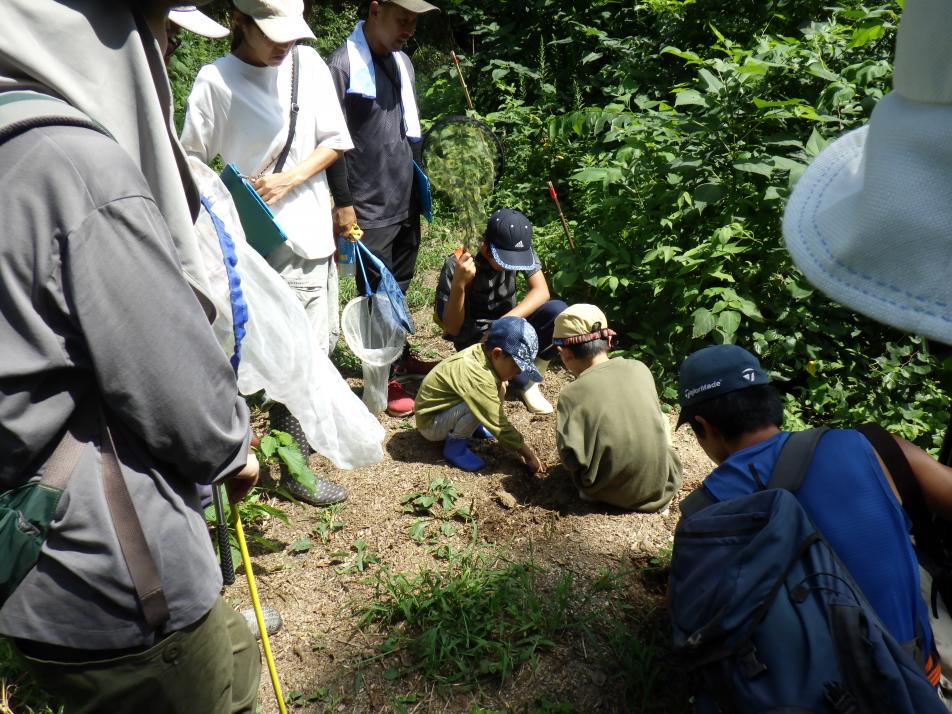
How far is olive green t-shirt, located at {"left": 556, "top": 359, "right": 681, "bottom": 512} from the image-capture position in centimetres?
336

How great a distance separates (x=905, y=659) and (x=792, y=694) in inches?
9.8

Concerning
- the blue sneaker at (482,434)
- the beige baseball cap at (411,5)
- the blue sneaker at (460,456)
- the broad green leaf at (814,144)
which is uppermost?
the beige baseball cap at (411,5)

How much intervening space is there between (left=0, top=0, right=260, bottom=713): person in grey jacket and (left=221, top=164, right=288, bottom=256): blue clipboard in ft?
4.61

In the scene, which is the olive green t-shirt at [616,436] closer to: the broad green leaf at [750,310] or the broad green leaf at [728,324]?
the broad green leaf at [728,324]

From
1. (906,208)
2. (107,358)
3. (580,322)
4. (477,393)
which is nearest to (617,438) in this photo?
(580,322)

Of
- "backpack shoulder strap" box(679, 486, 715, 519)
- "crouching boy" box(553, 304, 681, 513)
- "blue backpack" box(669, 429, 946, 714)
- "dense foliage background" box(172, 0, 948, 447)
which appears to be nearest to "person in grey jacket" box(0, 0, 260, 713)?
"blue backpack" box(669, 429, 946, 714)

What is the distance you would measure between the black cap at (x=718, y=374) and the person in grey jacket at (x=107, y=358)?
4.66ft

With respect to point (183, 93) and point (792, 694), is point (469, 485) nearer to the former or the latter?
point (792, 694)

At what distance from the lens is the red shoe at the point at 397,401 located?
14.4 feet

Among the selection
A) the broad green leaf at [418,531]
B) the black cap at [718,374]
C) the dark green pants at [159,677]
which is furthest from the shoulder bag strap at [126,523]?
the broad green leaf at [418,531]

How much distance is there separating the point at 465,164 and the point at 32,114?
4224mm

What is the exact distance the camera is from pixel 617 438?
3.35 metres

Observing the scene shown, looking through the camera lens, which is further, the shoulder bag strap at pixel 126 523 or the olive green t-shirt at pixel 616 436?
the olive green t-shirt at pixel 616 436

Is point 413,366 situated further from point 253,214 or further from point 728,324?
point 253,214
